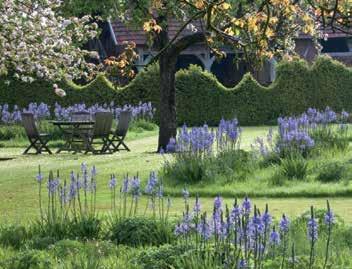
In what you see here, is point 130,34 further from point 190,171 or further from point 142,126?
point 190,171

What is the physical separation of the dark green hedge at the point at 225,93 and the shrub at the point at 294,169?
18014 millimetres

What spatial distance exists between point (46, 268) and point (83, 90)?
25895 millimetres

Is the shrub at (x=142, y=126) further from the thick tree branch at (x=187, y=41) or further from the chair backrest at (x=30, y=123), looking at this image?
the thick tree branch at (x=187, y=41)

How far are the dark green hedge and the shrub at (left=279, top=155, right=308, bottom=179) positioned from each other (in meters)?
18.0

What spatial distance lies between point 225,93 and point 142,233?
25.1m

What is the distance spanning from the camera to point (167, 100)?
870 inches

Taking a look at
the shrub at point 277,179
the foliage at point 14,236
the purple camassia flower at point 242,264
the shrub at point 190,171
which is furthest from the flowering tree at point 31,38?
the purple camassia flower at point 242,264

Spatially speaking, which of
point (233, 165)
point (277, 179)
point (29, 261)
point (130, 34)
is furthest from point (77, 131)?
point (130, 34)

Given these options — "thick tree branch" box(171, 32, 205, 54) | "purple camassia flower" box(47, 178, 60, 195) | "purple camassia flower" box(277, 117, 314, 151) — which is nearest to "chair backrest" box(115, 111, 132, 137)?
"thick tree branch" box(171, 32, 205, 54)

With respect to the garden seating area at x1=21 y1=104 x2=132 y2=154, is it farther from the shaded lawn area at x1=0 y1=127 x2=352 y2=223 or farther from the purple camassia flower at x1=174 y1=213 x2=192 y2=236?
the purple camassia flower at x1=174 y1=213 x2=192 y2=236

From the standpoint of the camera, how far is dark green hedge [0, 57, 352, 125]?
107 feet

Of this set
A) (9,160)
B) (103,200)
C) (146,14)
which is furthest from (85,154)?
(146,14)

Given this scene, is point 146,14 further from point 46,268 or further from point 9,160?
point 9,160

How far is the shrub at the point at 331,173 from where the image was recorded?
1412 centimetres
